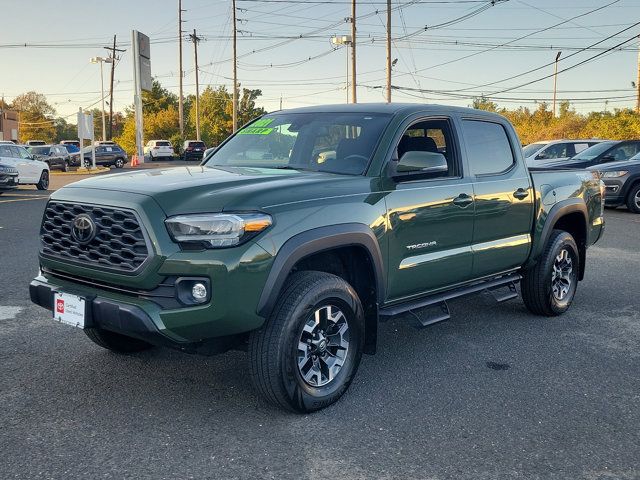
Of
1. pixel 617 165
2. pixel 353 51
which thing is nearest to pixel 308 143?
pixel 617 165

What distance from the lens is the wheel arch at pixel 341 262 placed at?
3.55 meters

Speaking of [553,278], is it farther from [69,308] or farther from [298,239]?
[69,308]

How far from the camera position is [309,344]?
3.91 m

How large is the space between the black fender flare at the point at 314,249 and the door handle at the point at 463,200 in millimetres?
977

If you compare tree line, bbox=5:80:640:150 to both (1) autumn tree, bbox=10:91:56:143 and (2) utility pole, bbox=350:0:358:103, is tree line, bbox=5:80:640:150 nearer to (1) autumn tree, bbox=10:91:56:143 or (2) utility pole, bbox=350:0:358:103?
(1) autumn tree, bbox=10:91:56:143

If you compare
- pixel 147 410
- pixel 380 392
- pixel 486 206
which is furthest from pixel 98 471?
pixel 486 206

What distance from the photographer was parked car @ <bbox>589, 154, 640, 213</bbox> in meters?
15.2

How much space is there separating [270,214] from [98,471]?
5.11 feet

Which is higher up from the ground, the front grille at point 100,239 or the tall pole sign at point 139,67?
the tall pole sign at point 139,67

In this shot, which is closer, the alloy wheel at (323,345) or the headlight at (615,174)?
the alloy wheel at (323,345)

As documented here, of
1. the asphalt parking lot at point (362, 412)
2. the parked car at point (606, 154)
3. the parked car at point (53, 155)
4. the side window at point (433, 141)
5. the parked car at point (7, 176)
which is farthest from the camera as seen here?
the parked car at point (53, 155)

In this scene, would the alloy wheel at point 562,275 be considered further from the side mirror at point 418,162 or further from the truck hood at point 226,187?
the truck hood at point 226,187

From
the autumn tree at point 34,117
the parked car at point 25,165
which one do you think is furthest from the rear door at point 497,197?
the autumn tree at point 34,117

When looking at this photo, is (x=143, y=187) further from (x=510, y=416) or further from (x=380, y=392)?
(x=510, y=416)
